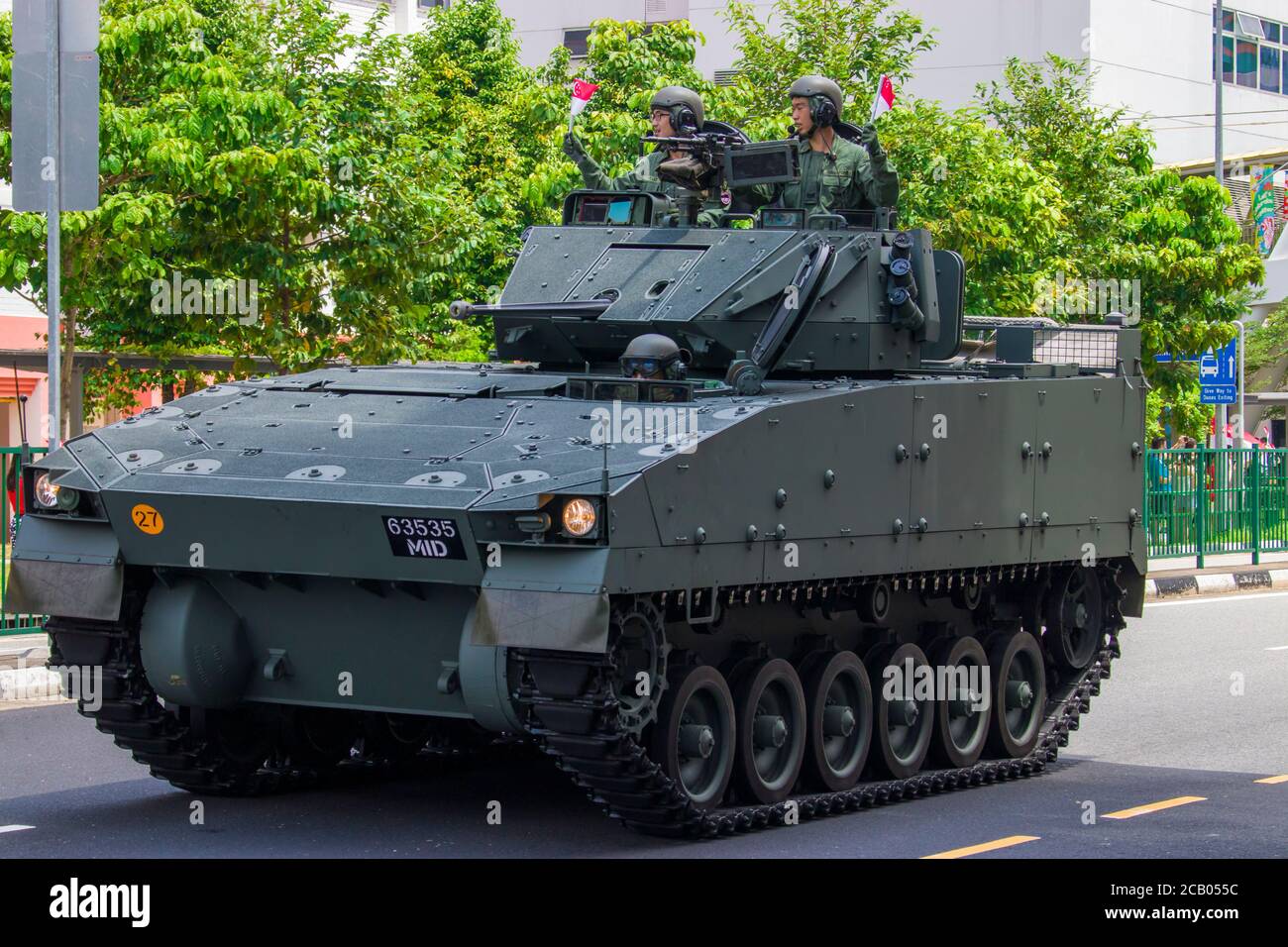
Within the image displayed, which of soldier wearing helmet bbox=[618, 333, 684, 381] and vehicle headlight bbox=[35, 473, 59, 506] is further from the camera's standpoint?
soldier wearing helmet bbox=[618, 333, 684, 381]

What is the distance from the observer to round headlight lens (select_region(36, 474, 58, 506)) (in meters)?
9.29

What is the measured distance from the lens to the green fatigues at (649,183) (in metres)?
12.0

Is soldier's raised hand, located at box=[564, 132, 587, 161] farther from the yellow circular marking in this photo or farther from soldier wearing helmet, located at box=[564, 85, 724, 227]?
the yellow circular marking

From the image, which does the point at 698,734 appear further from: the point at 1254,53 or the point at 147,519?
the point at 1254,53

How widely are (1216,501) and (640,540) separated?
1660cm

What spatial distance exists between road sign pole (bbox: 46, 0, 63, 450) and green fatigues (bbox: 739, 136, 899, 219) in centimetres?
448

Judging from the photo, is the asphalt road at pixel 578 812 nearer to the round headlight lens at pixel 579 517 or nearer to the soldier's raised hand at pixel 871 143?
the round headlight lens at pixel 579 517

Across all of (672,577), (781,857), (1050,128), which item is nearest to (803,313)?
(672,577)

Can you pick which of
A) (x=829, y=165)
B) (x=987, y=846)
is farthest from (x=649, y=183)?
(x=987, y=846)

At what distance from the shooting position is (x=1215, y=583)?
898 inches

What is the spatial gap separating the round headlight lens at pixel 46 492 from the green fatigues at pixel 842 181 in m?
4.34

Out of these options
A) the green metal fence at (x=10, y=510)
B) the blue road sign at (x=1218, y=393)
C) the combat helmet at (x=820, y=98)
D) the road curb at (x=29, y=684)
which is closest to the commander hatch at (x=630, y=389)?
the combat helmet at (x=820, y=98)

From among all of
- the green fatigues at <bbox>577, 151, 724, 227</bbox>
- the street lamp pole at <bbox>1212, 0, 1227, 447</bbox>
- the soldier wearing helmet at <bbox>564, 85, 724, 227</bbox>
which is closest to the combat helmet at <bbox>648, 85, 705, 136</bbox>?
the soldier wearing helmet at <bbox>564, 85, 724, 227</bbox>

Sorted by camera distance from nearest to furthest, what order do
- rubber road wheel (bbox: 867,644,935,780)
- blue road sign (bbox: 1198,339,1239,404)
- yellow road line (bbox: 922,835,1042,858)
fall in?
yellow road line (bbox: 922,835,1042,858) → rubber road wheel (bbox: 867,644,935,780) → blue road sign (bbox: 1198,339,1239,404)
